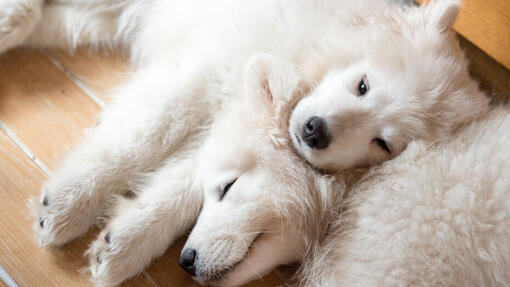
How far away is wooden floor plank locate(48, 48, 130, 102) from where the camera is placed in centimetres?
175

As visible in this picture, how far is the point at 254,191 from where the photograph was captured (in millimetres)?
1247

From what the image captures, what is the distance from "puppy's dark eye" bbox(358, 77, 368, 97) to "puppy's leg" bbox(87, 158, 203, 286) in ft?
1.85

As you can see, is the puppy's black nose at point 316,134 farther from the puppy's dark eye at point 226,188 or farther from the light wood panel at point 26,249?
the light wood panel at point 26,249

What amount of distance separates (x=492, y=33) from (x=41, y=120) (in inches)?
63.5

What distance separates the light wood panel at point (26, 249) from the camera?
130cm

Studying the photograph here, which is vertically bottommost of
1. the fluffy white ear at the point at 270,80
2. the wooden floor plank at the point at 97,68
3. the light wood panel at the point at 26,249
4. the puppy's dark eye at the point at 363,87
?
the light wood panel at the point at 26,249

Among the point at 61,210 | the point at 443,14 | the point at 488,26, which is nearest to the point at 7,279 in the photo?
the point at 61,210

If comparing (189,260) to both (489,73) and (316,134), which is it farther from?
(489,73)

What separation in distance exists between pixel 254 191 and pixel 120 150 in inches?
17.2

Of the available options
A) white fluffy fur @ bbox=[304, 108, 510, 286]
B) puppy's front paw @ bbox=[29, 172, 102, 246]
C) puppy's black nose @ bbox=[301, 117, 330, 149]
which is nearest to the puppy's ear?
puppy's black nose @ bbox=[301, 117, 330, 149]

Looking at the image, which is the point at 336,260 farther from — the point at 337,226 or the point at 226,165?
the point at 226,165

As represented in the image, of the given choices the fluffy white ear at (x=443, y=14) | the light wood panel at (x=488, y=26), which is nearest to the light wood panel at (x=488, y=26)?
the light wood panel at (x=488, y=26)

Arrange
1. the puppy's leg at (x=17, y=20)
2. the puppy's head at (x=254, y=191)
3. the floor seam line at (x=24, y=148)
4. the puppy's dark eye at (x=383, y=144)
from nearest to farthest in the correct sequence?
the puppy's head at (x=254, y=191) < the puppy's dark eye at (x=383, y=144) < the floor seam line at (x=24, y=148) < the puppy's leg at (x=17, y=20)

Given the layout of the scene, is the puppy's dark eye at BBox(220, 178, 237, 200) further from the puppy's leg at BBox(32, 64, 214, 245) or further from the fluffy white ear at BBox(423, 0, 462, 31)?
the fluffy white ear at BBox(423, 0, 462, 31)
